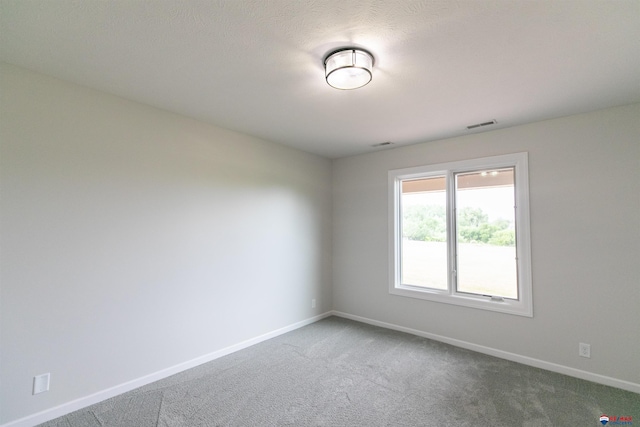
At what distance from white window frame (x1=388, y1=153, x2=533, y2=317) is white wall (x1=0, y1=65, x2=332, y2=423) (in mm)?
1698

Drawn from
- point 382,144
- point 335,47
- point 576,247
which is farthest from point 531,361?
point 335,47

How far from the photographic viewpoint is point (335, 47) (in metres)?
1.88

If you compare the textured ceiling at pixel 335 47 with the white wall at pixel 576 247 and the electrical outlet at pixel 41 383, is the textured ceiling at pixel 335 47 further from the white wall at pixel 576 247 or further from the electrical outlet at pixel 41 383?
the electrical outlet at pixel 41 383

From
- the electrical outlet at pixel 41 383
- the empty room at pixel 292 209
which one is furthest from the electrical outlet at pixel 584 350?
the electrical outlet at pixel 41 383

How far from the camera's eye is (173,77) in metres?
2.27

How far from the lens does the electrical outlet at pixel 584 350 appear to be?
278 centimetres

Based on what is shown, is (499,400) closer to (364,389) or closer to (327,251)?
(364,389)

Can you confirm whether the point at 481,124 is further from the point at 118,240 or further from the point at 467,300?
the point at 118,240

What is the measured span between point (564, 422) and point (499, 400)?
1.36ft

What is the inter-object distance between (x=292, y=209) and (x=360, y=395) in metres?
2.48

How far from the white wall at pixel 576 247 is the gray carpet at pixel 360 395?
11.6 inches

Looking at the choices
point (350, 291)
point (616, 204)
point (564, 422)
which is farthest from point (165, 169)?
point (616, 204)

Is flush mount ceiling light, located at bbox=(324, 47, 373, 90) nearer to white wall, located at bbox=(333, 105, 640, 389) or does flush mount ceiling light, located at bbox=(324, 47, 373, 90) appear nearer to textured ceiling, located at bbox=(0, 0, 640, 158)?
textured ceiling, located at bbox=(0, 0, 640, 158)

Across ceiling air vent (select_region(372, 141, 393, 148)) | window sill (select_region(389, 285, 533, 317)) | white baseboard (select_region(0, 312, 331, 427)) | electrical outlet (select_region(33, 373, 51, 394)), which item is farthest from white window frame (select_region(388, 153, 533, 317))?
electrical outlet (select_region(33, 373, 51, 394))
